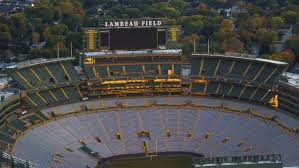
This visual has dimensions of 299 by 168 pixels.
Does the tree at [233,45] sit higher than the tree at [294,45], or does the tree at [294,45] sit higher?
the tree at [294,45]

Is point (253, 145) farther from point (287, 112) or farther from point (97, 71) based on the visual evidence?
point (97, 71)

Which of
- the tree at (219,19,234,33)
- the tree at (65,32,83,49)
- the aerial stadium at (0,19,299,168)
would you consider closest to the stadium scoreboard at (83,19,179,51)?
the aerial stadium at (0,19,299,168)

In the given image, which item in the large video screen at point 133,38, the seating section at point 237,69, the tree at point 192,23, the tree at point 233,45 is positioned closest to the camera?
the seating section at point 237,69

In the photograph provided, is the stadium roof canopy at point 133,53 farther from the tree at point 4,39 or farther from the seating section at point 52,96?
the tree at point 4,39

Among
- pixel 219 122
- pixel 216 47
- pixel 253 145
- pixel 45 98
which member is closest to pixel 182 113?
pixel 219 122

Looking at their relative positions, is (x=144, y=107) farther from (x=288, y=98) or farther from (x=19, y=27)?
(x=19, y=27)

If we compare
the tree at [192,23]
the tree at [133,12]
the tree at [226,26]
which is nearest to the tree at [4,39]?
the tree at [133,12]

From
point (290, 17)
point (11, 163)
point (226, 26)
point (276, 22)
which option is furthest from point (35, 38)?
point (11, 163)
